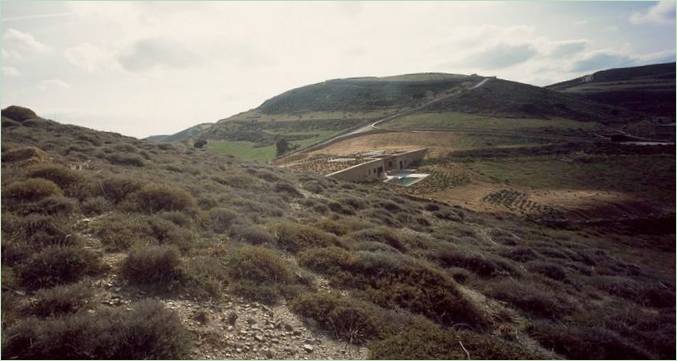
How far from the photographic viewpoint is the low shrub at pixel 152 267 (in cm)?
648

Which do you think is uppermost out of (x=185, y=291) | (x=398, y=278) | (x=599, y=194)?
(x=185, y=291)

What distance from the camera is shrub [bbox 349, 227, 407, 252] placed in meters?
11.7

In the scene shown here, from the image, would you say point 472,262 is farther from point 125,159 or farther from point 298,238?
point 125,159

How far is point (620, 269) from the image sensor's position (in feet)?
53.7

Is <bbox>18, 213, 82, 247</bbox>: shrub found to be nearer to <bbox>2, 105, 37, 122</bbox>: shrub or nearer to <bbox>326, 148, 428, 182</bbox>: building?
<bbox>2, 105, 37, 122</bbox>: shrub

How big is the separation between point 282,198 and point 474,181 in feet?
97.1

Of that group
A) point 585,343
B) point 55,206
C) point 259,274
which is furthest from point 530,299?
point 55,206

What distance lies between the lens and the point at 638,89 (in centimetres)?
13275

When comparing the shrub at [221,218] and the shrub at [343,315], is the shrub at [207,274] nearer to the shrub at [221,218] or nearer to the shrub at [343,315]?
the shrub at [343,315]

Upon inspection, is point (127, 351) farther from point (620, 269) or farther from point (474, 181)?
point (474, 181)

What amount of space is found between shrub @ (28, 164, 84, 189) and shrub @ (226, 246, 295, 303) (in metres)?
6.14

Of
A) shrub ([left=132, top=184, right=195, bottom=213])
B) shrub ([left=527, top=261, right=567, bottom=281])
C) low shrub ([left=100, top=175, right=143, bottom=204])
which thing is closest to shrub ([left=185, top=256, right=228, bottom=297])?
shrub ([left=132, top=184, right=195, bottom=213])

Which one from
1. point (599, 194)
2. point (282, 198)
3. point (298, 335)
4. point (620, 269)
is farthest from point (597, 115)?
point (298, 335)

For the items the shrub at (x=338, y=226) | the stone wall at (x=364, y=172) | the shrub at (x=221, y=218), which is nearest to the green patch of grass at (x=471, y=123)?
the stone wall at (x=364, y=172)
